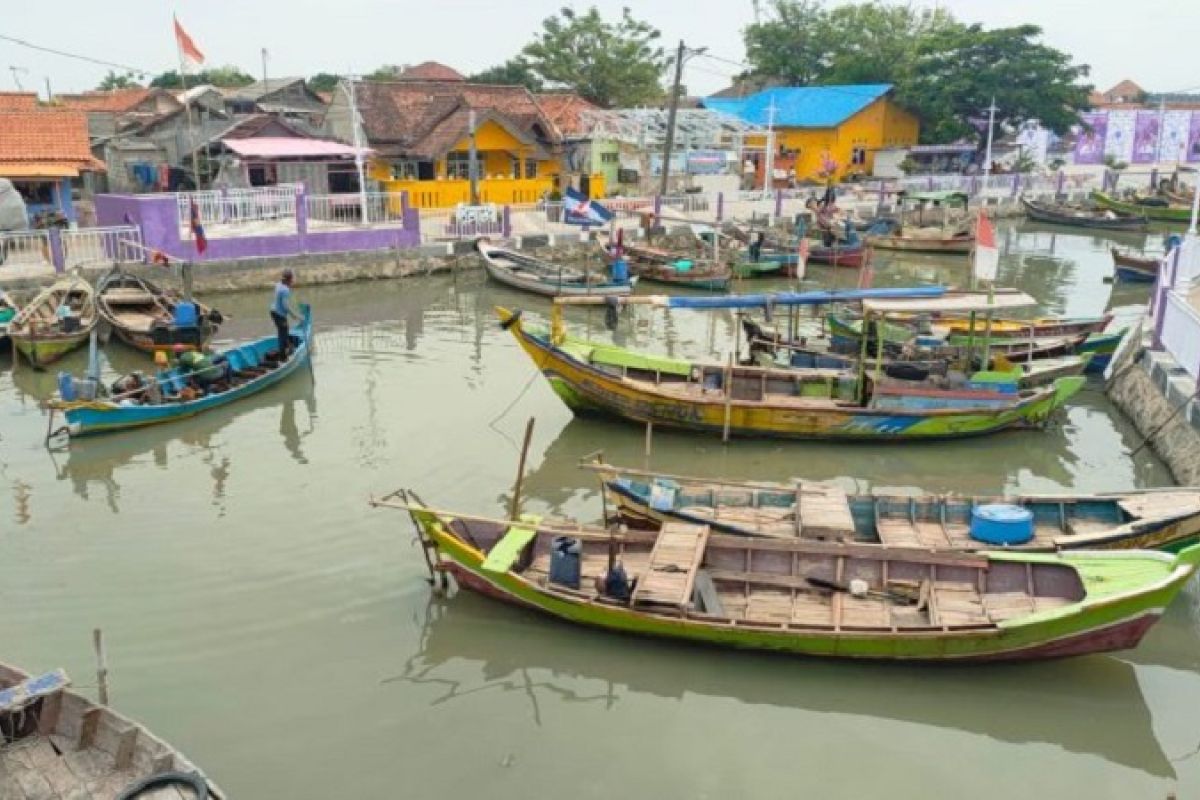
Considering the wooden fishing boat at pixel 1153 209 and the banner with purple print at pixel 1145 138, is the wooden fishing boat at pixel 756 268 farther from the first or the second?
the banner with purple print at pixel 1145 138

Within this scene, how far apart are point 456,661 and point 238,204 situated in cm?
1995

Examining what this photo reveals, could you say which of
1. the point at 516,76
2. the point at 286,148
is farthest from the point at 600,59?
the point at 286,148

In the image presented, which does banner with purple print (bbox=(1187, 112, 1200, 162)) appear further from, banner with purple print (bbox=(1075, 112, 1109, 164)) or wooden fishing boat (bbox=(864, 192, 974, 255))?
wooden fishing boat (bbox=(864, 192, 974, 255))

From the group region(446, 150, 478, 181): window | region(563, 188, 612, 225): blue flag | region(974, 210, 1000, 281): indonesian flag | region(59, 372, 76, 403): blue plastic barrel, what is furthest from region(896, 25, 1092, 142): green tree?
region(59, 372, 76, 403): blue plastic barrel

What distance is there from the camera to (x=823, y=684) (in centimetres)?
840

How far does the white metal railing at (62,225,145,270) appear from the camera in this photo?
22.0m

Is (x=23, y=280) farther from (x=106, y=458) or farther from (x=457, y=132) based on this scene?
(x=457, y=132)

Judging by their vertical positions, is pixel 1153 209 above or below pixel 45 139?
below

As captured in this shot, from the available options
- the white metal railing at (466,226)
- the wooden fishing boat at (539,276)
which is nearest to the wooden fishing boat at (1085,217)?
the wooden fishing boat at (539,276)

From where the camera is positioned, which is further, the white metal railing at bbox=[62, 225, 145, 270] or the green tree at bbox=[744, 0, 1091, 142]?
the green tree at bbox=[744, 0, 1091, 142]

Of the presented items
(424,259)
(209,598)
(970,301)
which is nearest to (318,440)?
(209,598)

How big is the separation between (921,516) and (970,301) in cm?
520

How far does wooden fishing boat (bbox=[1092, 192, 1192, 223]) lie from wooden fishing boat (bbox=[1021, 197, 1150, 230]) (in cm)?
23

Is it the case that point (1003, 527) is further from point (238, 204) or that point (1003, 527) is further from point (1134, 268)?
point (238, 204)
